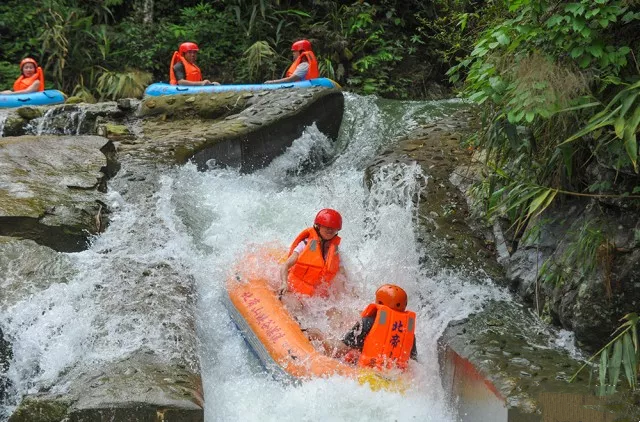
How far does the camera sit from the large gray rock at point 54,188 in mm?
6586

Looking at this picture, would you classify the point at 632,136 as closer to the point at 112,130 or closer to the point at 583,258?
the point at 583,258

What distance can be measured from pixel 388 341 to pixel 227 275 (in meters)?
1.79

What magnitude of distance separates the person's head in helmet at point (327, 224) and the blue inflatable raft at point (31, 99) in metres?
6.05

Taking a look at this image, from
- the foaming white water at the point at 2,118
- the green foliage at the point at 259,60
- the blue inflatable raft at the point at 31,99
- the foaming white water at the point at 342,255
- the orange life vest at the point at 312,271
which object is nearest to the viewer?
the foaming white water at the point at 342,255

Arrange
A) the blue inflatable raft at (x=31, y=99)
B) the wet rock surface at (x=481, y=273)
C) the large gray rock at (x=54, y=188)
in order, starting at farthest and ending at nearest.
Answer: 1. the blue inflatable raft at (x=31, y=99)
2. the large gray rock at (x=54, y=188)
3. the wet rock surface at (x=481, y=273)

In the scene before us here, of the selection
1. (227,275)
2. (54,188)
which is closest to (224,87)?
(54,188)

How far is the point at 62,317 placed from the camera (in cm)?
555

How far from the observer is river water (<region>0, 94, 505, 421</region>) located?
520 cm

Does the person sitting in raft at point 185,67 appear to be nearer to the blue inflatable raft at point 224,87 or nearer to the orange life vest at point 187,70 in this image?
the orange life vest at point 187,70

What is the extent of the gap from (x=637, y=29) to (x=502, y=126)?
110 cm

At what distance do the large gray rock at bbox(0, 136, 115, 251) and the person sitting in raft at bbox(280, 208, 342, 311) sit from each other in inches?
70.7

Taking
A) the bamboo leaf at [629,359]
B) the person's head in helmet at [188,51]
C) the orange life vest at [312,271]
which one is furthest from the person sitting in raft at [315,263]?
the person's head in helmet at [188,51]

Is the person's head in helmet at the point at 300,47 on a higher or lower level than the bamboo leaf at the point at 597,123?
higher

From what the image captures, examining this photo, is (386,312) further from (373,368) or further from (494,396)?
(494,396)
